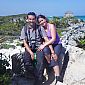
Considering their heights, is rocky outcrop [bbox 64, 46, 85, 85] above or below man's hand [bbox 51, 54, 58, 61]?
below

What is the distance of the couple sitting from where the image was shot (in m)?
5.72

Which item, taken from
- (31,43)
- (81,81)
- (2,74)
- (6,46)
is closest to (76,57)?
(81,81)

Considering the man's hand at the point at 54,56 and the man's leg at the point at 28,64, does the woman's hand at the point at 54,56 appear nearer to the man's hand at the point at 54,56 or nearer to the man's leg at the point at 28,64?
the man's hand at the point at 54,56

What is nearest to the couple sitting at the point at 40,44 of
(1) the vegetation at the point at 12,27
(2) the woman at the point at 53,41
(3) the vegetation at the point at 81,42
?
(2) the woman at the point at 53,41

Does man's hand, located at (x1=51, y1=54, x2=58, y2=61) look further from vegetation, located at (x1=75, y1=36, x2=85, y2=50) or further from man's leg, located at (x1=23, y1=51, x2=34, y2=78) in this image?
vegetation, located at (x1=75, y1=36, x2=85, y2=50)

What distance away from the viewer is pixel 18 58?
6.43 m

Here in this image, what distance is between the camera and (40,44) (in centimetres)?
590

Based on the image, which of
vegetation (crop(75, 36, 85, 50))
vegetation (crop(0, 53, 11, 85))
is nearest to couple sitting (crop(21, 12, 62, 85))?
vegetation (crop(0, 53, 11, 85))

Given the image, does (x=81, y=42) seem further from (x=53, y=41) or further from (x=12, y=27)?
(x=12, y=27)

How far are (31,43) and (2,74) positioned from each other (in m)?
0.83

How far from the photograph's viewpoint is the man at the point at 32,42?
571 centimetres

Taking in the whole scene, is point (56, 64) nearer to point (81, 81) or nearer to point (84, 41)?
point (81, 81)

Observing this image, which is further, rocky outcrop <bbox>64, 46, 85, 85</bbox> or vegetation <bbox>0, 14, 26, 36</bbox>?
vegetation <bbox>0, 14, 26, 36</bbox>

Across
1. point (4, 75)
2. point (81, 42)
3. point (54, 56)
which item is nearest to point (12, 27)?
→ point (81, 42)
